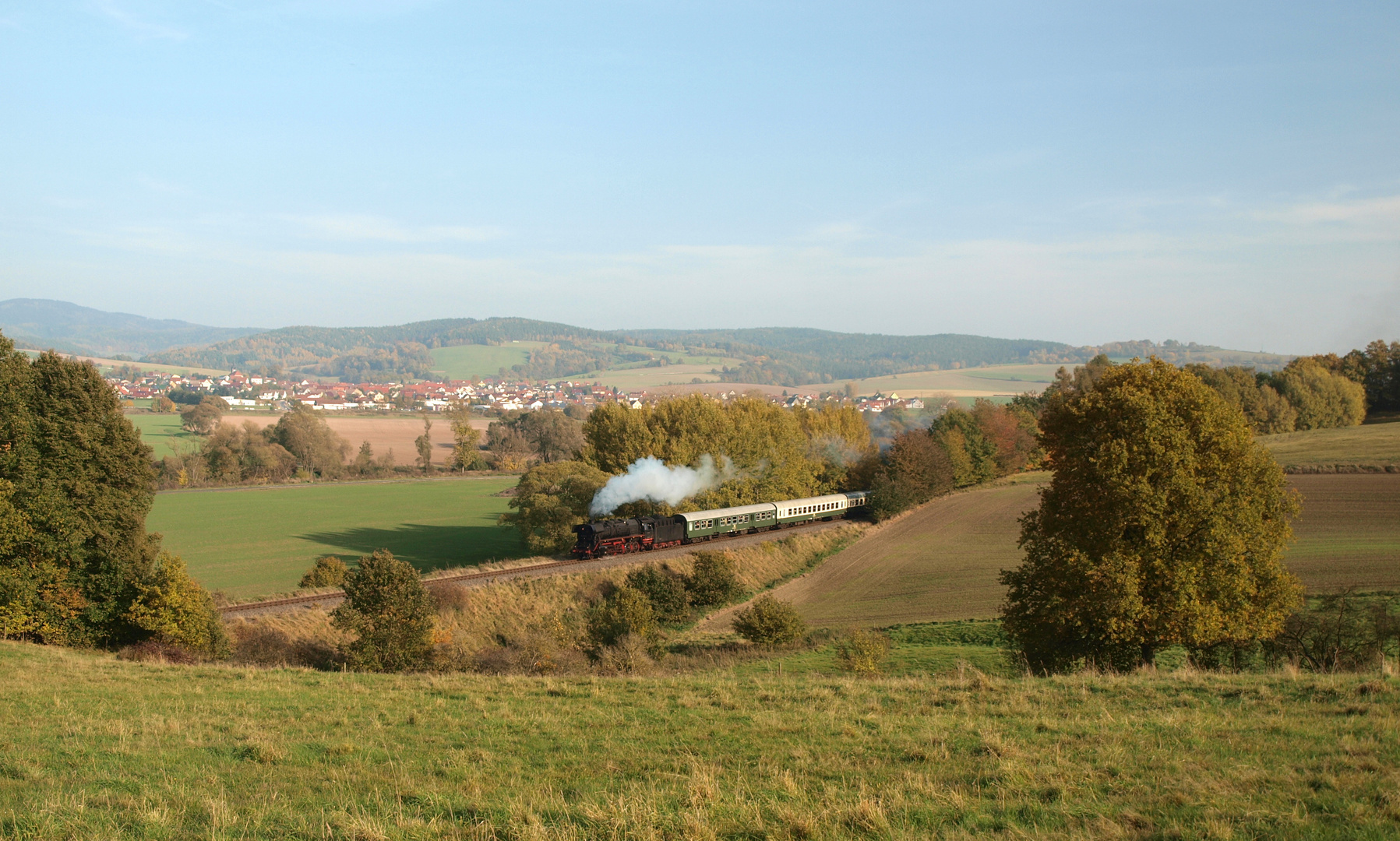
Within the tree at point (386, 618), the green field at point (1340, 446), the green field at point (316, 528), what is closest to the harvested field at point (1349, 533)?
the green field at point (1340, 446)

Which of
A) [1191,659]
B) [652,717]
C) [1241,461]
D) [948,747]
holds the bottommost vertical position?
[1191,659]

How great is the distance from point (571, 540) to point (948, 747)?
1579 inches

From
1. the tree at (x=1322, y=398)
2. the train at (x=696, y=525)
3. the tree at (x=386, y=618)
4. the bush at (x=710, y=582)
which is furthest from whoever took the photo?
the tree at (x=1322, y=398)

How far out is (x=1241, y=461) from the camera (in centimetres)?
2028

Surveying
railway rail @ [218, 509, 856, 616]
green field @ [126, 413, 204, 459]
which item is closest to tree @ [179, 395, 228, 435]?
green field @ [126, 413, 204, 459]

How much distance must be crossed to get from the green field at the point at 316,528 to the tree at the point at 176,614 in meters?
15.9

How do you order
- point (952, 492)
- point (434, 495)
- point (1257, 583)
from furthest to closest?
point (434, 495)
point (952, 492)
point (1257, 583)

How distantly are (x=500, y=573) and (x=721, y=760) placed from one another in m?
32.5

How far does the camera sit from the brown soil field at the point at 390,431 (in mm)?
123981

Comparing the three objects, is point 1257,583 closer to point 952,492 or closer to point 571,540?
point 571,540

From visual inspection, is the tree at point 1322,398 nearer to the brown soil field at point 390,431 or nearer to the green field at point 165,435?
the brown soil field at point 390,431

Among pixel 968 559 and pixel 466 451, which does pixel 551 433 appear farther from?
pixel 968 559

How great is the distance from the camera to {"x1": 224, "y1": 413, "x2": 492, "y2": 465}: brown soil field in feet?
407

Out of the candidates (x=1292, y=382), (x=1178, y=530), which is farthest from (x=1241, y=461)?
(x=1292, y=382)
